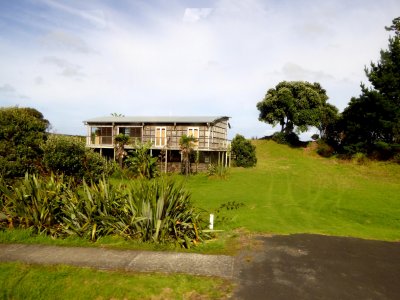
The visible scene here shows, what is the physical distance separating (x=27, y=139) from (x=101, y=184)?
6043 millimetres

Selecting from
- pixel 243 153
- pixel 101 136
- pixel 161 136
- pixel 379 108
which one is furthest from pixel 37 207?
pixel 379 108

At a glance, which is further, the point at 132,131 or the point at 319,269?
the point at 132,131

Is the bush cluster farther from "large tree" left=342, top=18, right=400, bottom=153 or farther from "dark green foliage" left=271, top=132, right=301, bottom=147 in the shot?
"dark green foliage" left=271, top=132, right=301, bottom=147

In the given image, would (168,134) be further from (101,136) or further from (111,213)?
(111,213)

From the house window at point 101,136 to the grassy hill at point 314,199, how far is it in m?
12.8

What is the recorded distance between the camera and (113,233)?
9891 millimetres

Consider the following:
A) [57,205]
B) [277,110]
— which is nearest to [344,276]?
[57,205]

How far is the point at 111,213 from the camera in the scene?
33.5ft

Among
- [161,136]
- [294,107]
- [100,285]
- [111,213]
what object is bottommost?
[100,285]

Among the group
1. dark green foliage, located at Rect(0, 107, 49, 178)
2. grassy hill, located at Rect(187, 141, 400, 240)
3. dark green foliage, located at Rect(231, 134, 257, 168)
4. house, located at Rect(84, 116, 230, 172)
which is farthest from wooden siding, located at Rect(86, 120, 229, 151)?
dark green foliage, located at Rect(0, 107, 49, 178)

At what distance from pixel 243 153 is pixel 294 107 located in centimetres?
1482

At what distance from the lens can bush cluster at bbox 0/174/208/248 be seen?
948 cm

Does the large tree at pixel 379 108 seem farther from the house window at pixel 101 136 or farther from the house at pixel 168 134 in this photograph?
the house window at pixel 101 136

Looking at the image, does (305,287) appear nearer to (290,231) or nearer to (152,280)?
(152,280)
